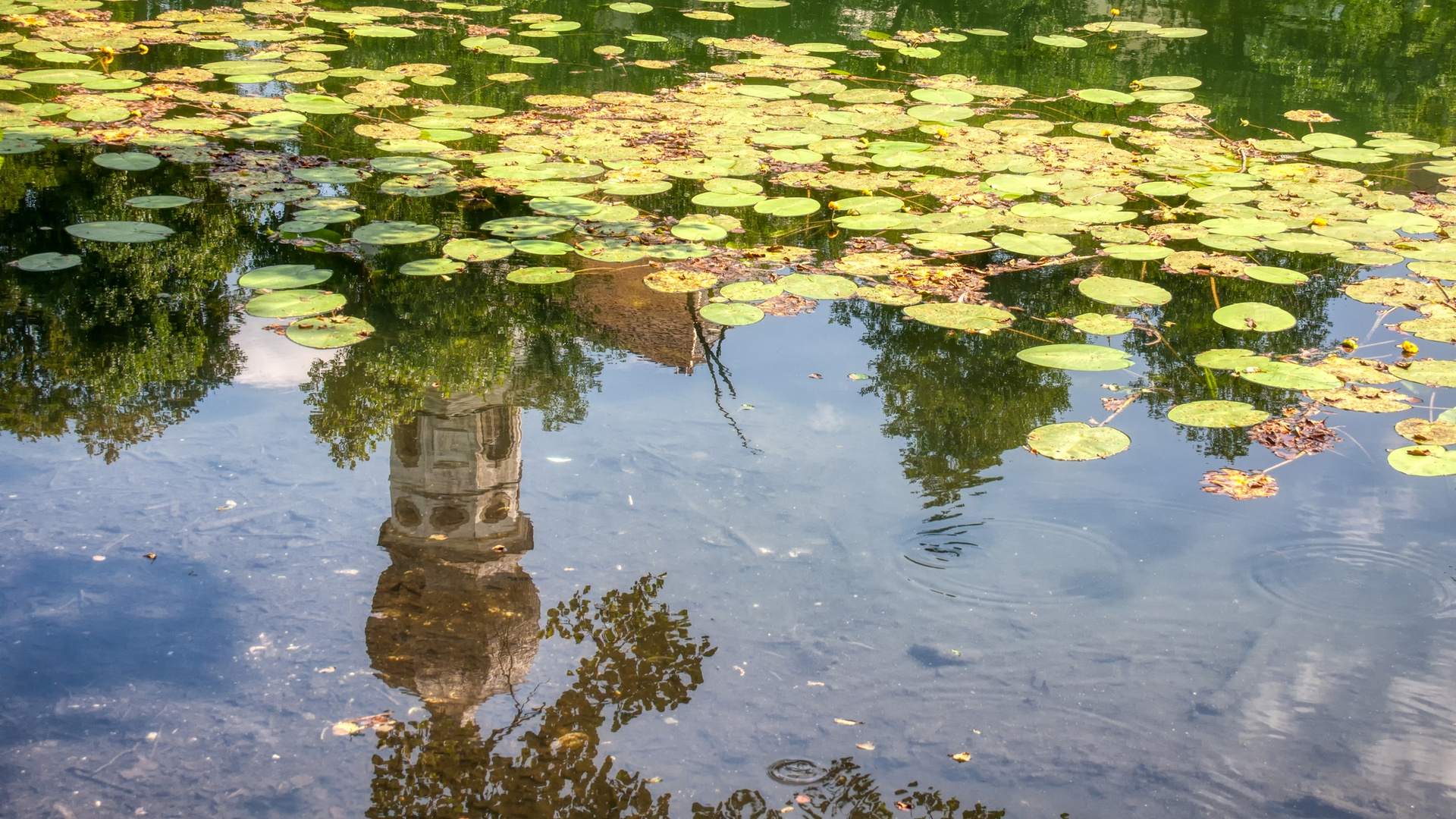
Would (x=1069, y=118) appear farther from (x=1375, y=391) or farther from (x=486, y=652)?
(x=486, y=652)

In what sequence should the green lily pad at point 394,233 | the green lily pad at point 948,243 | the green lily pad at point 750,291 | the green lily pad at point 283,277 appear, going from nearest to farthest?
the green lily pad at point 283,277 → the green lily pad at point 750,291 → the green lily pad at point 394,233 → the green lily pad at point 948,243

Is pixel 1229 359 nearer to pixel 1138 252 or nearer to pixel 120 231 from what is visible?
pixel 1138 252

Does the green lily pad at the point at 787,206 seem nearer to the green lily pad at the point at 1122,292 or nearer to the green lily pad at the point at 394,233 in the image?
the green lily pad at the point at 1122,292

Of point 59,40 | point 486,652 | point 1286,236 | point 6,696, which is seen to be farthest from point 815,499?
point 59,40

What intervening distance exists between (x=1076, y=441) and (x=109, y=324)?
3.76 meters

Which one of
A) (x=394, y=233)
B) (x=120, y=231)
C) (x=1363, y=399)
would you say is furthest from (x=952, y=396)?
(x=120, y=231)

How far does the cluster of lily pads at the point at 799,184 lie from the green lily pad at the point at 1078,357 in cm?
2

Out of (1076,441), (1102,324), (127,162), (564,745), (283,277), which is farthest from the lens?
(127,162)

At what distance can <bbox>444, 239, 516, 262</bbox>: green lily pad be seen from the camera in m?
5.03

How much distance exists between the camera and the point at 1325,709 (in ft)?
8.68

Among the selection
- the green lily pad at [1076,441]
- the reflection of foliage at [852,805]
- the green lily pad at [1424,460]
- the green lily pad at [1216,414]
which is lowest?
the reflection of foliage at [852,805]

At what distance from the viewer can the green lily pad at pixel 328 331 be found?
13.7ft

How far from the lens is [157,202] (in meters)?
5.54

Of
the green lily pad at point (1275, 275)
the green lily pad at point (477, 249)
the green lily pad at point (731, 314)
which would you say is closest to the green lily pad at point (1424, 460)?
the green lily pad at point (1275, 275)
